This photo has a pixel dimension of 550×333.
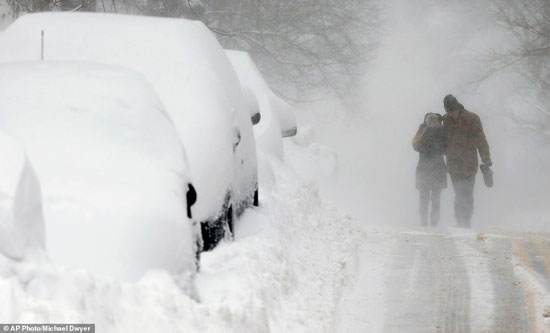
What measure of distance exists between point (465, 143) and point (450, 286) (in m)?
6.07

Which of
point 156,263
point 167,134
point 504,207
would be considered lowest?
point 504,207

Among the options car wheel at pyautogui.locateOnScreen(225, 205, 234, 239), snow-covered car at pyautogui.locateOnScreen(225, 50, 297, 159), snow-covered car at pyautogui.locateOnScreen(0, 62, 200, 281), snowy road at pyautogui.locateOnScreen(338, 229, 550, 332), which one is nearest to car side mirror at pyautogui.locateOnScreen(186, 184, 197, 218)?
snow-covered car at pyautogui.locateOnScreen(0, 62, 200, 281)

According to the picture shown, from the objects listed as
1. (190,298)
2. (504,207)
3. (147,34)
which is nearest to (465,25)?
(504,207)

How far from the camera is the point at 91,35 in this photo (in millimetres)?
8297

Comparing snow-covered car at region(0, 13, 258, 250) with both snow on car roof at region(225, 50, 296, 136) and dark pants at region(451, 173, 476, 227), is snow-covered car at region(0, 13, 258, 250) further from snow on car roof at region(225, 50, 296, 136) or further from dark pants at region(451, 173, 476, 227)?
dark pants at region(451, 173, 476, 227)

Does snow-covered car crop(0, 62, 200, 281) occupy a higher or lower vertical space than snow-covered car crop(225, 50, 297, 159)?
higher

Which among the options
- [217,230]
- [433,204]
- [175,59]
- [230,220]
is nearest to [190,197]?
[217,230]

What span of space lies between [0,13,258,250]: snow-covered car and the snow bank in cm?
231

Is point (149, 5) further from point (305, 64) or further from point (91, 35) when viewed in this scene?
point (91, 35)

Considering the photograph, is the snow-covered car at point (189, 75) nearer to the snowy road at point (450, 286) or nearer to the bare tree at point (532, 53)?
the snowy road at point (450, 286)

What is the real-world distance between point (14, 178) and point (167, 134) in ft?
6.59

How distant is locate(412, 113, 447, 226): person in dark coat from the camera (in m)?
14.7

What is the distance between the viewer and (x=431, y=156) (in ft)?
48.8

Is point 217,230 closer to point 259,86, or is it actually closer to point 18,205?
point 18,205
